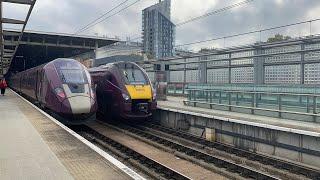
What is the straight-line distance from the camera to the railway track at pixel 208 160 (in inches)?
387

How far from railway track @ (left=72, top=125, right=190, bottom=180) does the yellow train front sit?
1.66m

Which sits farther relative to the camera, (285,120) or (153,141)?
(153,141)

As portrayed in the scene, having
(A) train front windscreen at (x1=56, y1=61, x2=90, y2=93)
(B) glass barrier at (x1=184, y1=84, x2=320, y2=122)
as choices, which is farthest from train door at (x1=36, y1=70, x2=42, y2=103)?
(B) glass barrier at (x1=184, y1=84, x2=320, y2=122)

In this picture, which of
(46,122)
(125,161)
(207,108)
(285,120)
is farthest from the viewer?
(207,108)

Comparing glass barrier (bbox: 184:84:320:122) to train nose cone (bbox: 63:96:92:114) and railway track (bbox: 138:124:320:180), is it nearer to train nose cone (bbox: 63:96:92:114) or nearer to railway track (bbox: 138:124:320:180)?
railway track (bbox: 138:124:320:180)

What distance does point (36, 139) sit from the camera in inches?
432

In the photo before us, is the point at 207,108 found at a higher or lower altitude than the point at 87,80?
lower

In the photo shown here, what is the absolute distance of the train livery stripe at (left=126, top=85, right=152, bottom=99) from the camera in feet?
56.6

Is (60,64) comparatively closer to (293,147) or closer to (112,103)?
(112,103)

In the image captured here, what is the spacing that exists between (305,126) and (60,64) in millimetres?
10667

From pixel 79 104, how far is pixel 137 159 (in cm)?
493

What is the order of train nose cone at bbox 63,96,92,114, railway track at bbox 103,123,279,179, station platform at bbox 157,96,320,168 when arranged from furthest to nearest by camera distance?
train nose cone at bbox 63,96,92,114 → station platform at bbox 157,96,320,168 → railway track at bbox 103,123,279,179

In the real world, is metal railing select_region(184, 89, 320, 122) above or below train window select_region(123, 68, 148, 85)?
below

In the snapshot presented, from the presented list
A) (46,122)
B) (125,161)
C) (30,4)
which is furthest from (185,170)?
(30,4)
